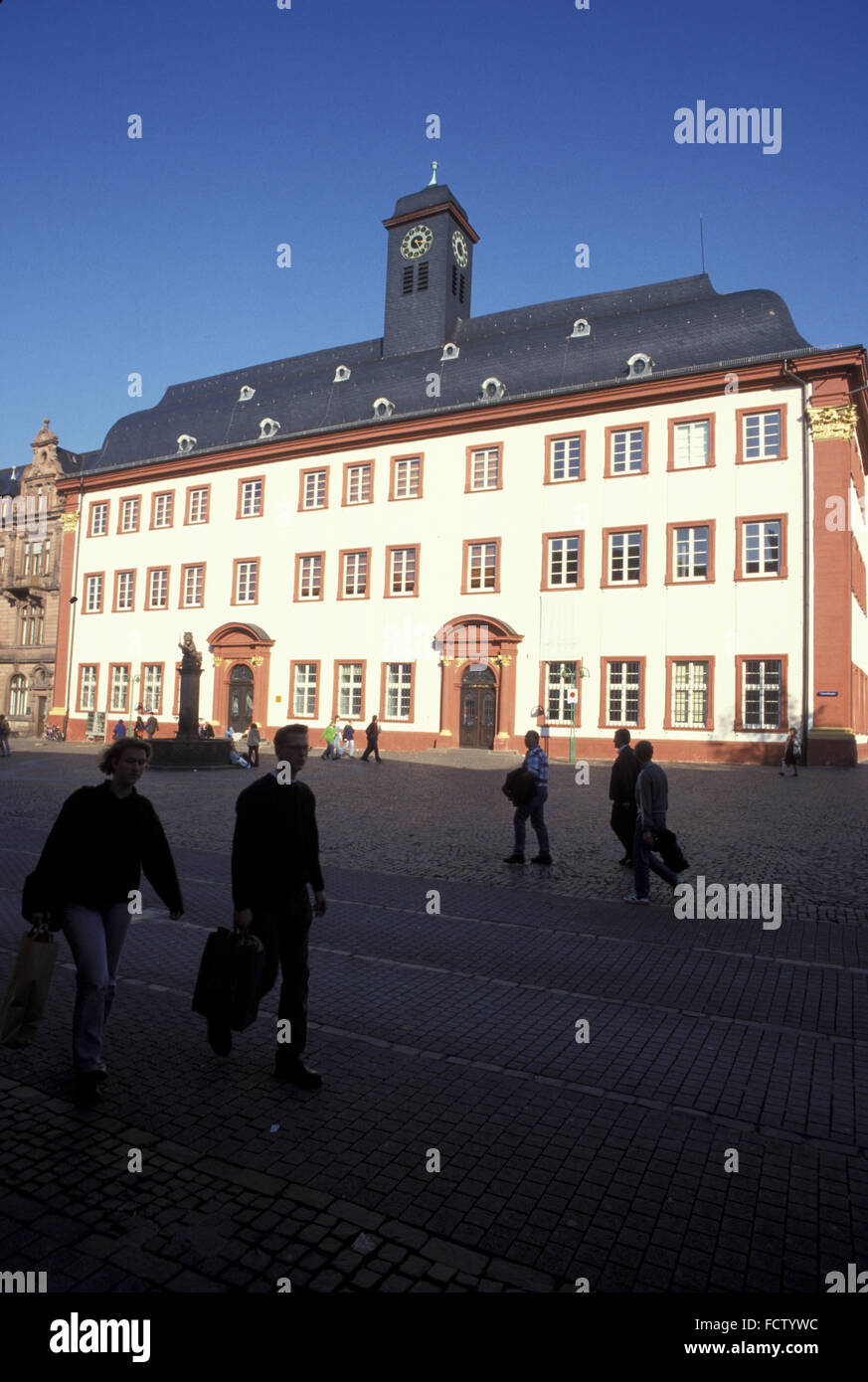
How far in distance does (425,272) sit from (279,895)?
143 ft

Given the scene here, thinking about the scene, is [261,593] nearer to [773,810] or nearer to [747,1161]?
[773,810]

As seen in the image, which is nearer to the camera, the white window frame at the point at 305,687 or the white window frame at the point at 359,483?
the white window frame at the point at 359,483

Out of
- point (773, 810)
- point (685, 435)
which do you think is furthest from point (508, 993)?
point (685, 435)

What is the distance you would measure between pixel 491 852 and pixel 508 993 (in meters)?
5.81

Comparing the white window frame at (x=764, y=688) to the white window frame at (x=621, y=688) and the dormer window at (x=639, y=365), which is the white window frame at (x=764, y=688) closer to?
the white window frame at (x=621, y=688)

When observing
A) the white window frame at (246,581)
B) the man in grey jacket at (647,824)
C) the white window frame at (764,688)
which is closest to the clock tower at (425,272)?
the white window frame at (246,581)

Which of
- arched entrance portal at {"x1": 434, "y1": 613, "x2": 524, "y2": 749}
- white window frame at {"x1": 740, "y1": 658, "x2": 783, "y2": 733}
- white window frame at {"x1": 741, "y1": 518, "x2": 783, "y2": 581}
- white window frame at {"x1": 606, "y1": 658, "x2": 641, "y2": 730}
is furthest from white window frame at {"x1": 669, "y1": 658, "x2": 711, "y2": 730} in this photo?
arched entrance portal at {"x1": 434, "y1": 613, "x2": 524, "y2": 749}

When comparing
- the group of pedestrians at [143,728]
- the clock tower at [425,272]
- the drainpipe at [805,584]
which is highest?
the clock tower at [425,272]

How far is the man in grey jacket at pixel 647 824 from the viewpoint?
28.5 ft

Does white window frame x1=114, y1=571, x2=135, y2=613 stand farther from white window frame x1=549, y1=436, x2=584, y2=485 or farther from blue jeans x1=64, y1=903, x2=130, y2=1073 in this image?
blue jeans x1=64, y1=903, x2=130, y2=1073

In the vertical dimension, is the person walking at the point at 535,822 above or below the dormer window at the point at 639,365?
below

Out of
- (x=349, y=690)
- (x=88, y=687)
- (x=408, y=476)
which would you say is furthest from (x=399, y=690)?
(x=88, y=687)

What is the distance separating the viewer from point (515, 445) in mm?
34219

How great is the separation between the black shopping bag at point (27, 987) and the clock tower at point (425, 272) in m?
40.8
